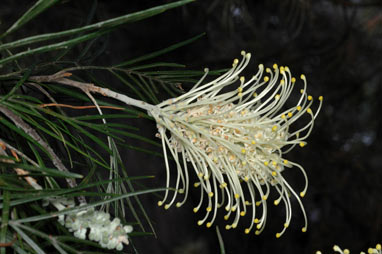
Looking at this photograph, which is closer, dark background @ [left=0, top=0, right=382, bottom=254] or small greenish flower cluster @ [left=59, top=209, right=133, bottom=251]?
small greenish flower cluster @ [left=59, top=209, right=133, bottom=251]

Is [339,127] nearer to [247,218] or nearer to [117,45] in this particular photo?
[247,218]

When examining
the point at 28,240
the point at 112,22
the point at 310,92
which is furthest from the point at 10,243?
the point at 310,92

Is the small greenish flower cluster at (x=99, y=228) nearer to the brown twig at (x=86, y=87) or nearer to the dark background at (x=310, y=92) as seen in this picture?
the brown twig at (x=86, y=87)

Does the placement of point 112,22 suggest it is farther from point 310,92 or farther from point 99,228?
point 310,92

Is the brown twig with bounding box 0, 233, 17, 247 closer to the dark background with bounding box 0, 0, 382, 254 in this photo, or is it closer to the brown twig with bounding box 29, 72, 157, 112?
the brown twig with bounding box 29, 72, 157, 112

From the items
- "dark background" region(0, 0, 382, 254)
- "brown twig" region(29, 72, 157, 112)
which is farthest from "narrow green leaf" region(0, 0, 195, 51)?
"dark background" region(0, 0, 382, 254)

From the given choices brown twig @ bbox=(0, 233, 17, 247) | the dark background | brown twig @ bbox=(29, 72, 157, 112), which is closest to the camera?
brown twig @ bbox=(0, 233, 17, 247)
